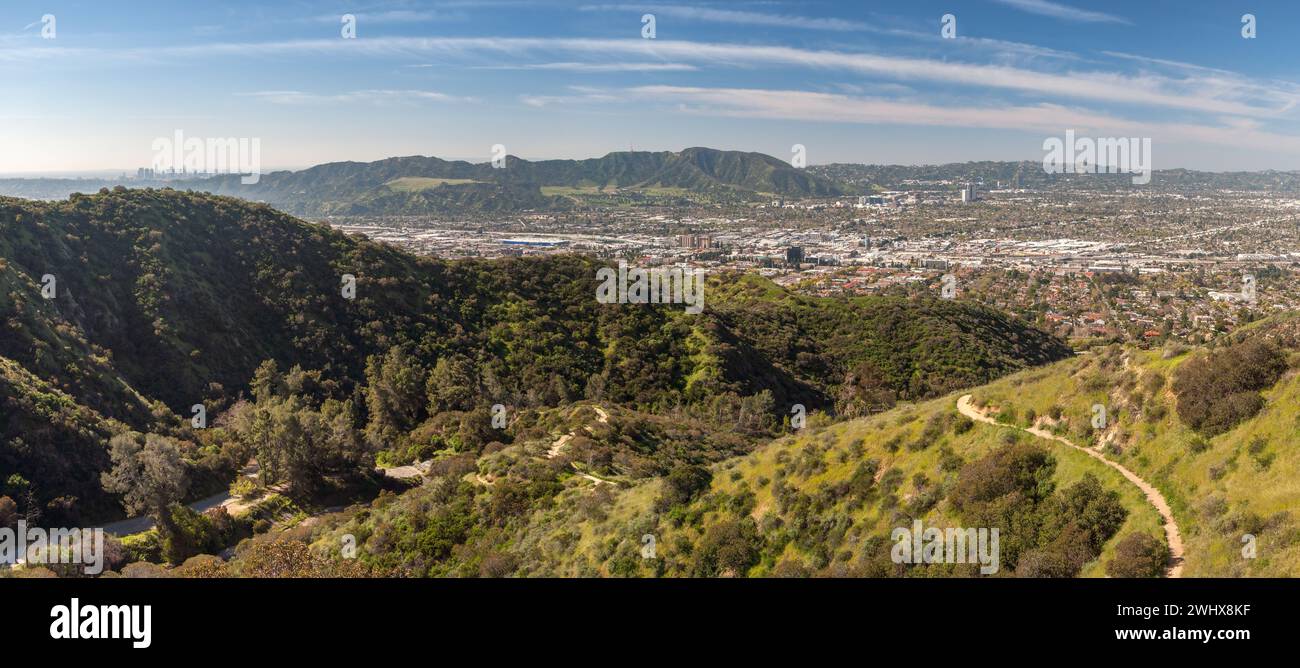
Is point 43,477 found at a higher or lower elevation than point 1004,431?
lower

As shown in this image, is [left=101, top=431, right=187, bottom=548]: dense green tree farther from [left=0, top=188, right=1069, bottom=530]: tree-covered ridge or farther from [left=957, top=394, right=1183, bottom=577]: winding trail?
[left=957, top=394, right=1183, bottom=577]: winding trail

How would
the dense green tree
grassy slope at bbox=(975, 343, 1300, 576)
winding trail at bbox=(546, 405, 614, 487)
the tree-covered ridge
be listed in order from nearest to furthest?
grassy slope at bbox=(975, 343, 1300, 576), the dense green tree, winding trail at bbox=(546, 405, 614, 487), the tree-covered ridge

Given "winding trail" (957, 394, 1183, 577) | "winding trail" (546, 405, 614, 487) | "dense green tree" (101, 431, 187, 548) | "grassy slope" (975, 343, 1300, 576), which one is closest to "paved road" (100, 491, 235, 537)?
"dense green tree" (101, 431, 187, 548)

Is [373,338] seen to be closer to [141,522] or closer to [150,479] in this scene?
[141,522]

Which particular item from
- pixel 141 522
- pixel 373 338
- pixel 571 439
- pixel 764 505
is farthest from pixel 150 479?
pixel 373 338

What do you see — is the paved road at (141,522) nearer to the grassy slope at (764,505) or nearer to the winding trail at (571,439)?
the grassy slope at (764,505)

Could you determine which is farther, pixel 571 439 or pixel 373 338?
pixel 373 338

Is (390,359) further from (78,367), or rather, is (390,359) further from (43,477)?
(43,477)
